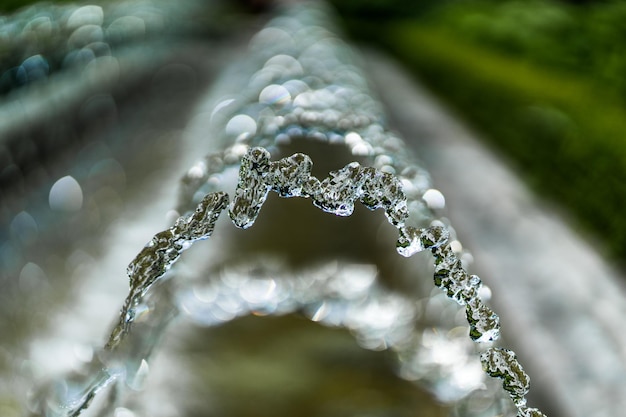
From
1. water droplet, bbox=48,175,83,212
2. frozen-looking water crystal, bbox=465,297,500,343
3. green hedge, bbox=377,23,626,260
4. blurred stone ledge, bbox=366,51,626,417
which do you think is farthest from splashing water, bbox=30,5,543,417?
green hedge, bbox=377,23,626,260

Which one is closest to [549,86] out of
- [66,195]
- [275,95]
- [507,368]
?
[275,95]

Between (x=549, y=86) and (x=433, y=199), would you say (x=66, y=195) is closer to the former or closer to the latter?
(x=433, y=199)

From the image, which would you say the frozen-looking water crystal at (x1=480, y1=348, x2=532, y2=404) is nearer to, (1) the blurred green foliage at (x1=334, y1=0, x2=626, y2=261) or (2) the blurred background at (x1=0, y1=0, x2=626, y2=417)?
(2) the blurred background at (x1=0, y1=0, x2=626, y2=417)

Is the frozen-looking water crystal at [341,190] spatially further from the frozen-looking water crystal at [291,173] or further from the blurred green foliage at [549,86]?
the blurred green foliage at [549,86]

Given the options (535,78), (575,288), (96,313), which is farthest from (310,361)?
(535,78)

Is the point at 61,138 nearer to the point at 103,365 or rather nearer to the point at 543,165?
the point at 103,365
